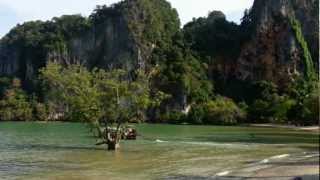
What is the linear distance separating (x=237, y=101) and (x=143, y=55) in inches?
1217

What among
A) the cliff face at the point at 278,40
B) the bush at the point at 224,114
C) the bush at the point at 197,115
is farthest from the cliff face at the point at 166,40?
the bush at the point at 197,115

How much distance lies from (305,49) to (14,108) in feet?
245

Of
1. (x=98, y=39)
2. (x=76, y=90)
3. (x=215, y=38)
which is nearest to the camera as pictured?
(x=76, y=90)

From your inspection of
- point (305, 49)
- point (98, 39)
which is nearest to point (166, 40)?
point (98, 39)

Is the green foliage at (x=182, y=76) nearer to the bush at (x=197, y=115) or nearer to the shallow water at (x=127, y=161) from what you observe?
the bush at (x=197, y=115)

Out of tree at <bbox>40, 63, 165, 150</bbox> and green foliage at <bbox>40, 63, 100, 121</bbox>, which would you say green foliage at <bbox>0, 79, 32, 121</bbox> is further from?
tree at <bbox>40, 63, 165, 150</bbox>

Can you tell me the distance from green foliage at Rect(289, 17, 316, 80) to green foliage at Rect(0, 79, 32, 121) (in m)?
69.3

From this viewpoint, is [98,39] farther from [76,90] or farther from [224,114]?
[76,90]

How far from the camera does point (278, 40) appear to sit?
151 meters

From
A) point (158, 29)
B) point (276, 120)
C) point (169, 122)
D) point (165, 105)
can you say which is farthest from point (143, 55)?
point (276, 120)

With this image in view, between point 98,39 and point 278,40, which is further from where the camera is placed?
point 98,39

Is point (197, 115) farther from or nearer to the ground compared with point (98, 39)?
nearer to the ground

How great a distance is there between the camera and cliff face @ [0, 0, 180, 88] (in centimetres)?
16662

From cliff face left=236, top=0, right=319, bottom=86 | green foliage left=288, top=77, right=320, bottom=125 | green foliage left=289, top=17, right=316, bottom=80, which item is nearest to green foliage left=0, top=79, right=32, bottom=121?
cliff face left=236, top=0, right=319, bottom=86
